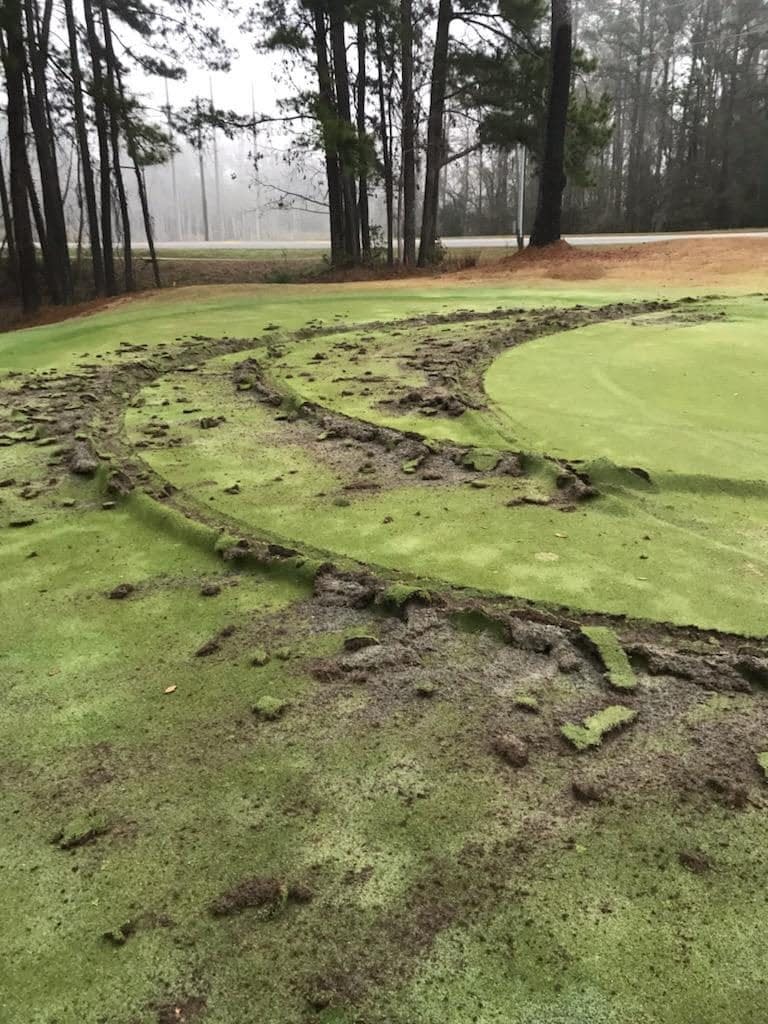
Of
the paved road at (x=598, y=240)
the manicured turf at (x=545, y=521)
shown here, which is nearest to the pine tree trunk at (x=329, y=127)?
the paved road at (x=598, y=240)

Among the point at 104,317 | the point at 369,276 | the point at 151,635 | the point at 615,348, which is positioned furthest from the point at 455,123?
the point at 151,635

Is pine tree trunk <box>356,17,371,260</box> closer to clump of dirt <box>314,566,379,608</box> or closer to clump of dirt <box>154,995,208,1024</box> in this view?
clump of dirt <box>314,566,379,608</box>

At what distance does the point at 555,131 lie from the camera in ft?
51.4

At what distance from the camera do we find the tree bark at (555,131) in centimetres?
1505

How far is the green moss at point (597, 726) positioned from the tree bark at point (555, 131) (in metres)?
15.3

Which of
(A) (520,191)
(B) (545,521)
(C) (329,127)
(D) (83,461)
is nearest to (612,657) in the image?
(B) (545,521)

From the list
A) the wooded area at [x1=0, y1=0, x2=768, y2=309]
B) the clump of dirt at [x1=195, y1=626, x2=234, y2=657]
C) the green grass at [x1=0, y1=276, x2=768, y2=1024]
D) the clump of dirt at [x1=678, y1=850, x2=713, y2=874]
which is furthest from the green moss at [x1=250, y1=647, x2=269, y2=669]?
the wooded area at [x1=0, y1=0, x2=768, y2=309]

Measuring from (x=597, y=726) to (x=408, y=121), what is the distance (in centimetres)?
1974

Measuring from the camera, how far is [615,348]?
684cm

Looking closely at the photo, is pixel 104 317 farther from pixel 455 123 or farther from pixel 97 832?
pixel 455 123

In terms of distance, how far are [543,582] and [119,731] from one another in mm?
1483

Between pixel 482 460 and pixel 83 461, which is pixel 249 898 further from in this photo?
pixel 83 461

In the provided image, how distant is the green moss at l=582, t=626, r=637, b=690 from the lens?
2219 millimetres

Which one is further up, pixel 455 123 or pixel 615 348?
pixel 455 123
